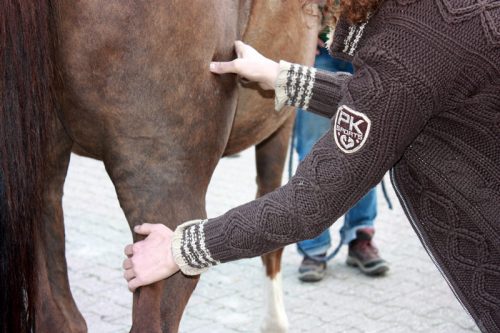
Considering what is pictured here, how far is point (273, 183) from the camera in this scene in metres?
3.44

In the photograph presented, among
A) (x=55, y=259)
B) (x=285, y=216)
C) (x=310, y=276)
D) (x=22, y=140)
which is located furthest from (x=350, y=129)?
(x=310, y=276)

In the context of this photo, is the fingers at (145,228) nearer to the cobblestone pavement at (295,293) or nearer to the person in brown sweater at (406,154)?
the person in brown sweater at (406,154)

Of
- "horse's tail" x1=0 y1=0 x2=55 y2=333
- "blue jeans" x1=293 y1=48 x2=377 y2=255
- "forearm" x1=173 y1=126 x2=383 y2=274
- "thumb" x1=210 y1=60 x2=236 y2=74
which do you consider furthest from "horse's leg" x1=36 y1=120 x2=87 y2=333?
"blue jeans" x1=293 y1=48 x2=377 y2=255

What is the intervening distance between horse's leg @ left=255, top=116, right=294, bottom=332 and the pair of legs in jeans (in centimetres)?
61

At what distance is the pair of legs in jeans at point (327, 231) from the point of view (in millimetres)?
4102

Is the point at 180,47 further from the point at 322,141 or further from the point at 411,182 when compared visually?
the point at 411,182

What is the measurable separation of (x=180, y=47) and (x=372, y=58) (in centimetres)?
51

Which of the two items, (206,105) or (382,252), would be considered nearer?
(206,105)

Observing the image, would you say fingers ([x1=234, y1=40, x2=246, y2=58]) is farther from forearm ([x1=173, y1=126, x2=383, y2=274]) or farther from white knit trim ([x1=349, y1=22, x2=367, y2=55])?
forearm ([x1=173, y1=126, x2=383, y2=274])

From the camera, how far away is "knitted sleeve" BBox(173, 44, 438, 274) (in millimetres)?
1566

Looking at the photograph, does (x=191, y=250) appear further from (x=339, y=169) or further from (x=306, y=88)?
(x=306, y=88)

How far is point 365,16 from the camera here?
165 cm

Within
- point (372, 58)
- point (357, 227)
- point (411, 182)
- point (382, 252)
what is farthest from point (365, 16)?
point (382, 252)

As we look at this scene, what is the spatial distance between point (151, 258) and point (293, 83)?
1.75 feet
